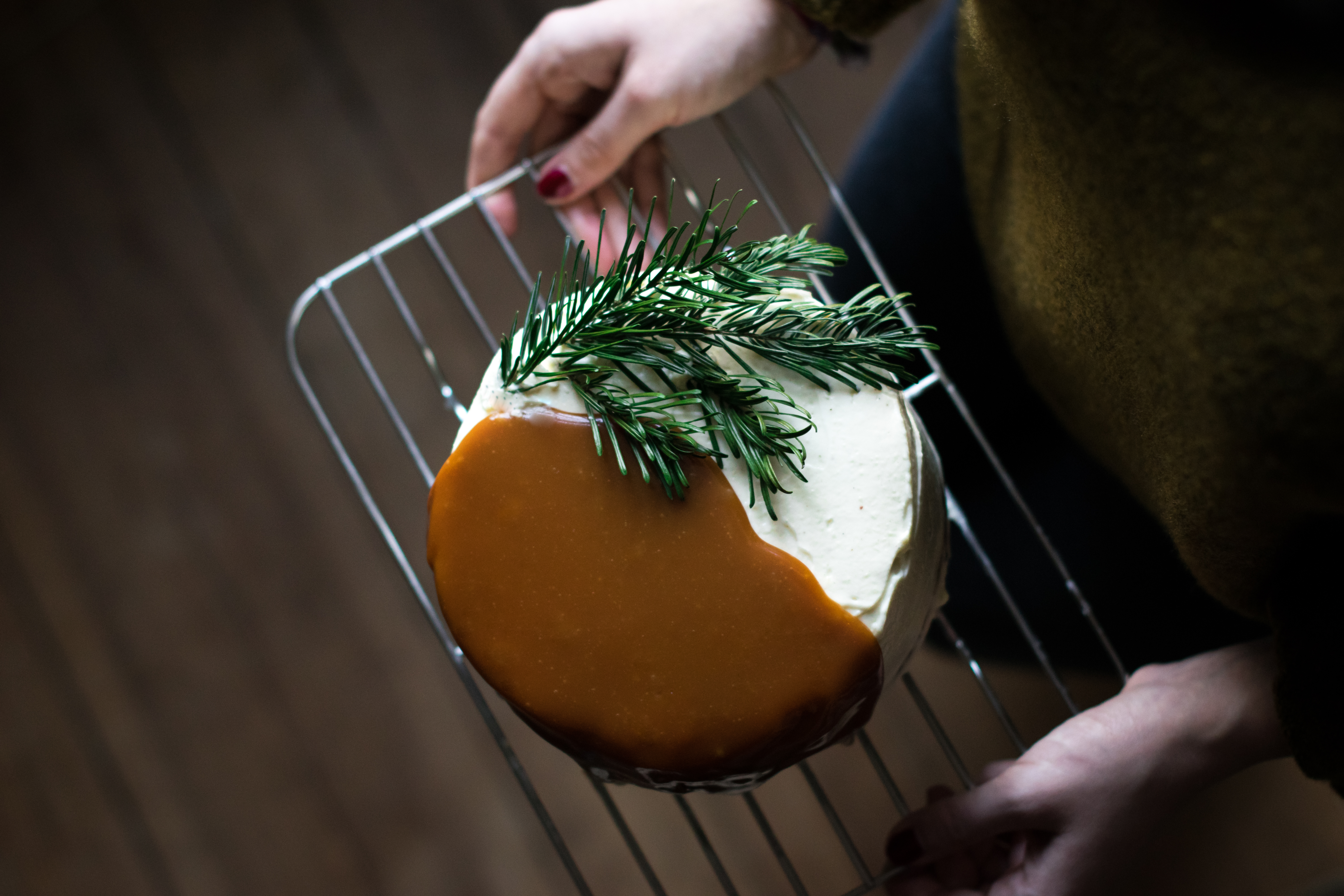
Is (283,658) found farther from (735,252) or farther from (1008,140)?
(1008,140)

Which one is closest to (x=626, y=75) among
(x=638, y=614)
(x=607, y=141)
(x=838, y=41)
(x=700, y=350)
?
(x=607, y=141)

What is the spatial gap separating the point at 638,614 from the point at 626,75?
494mm

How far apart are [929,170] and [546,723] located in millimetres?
641

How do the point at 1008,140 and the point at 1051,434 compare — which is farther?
the point at 1051,434

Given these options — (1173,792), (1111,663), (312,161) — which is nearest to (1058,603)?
(1111,663)

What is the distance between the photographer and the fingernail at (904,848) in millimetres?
754

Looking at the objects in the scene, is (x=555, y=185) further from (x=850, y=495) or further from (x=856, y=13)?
(x=850, y=495)

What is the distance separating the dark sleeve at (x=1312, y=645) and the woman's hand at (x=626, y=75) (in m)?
0.58

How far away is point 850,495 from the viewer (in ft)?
1.94

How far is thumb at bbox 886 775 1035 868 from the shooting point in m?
0.69

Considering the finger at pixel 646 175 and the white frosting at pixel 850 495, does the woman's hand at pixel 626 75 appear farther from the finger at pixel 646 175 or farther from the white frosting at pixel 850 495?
the white frosting at pixel 850 495

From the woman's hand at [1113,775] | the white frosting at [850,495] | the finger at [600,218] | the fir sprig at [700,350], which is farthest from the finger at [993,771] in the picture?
the finger at [600,218]

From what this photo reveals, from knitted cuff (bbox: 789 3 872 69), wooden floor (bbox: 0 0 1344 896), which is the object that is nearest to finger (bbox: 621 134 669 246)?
knitted cuff (bbox: 789 3 872 69)

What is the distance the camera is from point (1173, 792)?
0.71 meters
